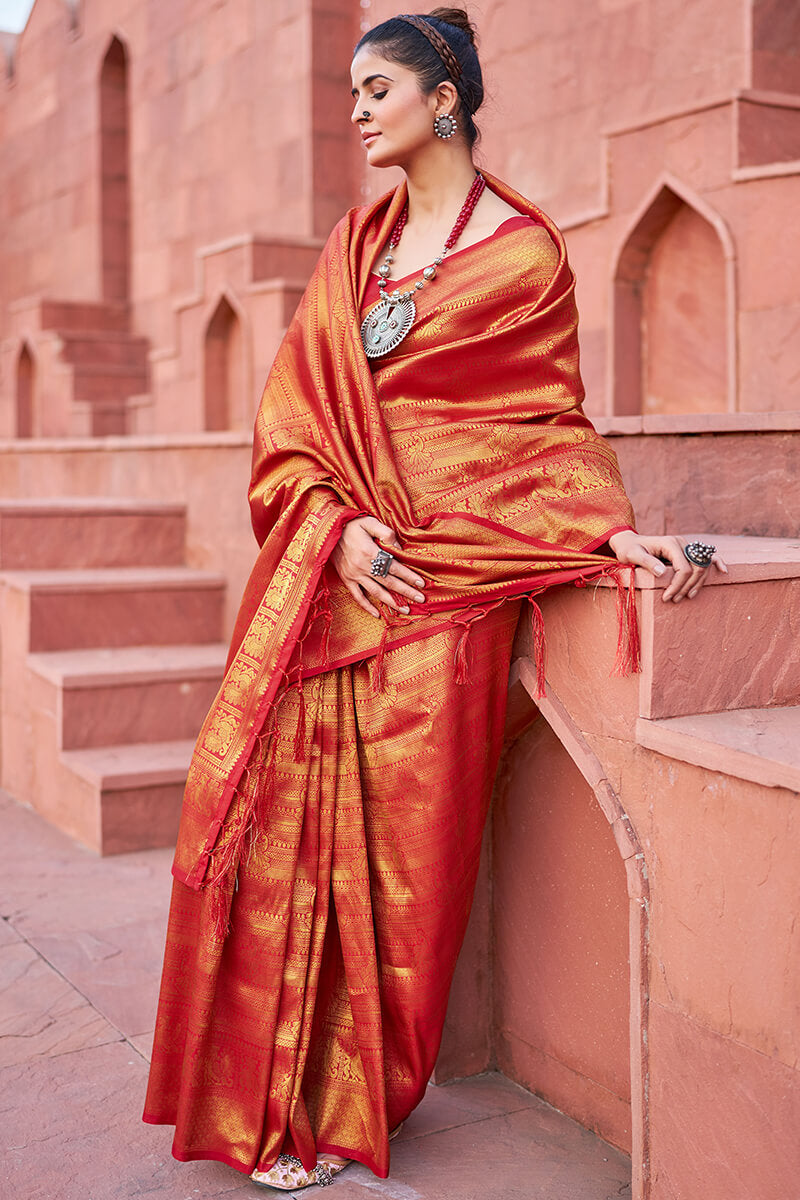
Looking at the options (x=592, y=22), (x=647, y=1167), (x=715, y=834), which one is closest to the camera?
(x=715, y=834)

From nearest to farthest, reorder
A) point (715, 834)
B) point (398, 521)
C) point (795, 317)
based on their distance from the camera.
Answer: point (715, 834) < point (398, 521) < point (795, 317)

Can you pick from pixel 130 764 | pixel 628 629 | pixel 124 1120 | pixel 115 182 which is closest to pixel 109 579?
pixel 130 764

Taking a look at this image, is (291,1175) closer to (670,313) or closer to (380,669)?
(380,669)

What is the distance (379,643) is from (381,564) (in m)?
0.17

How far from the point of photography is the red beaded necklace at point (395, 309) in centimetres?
254

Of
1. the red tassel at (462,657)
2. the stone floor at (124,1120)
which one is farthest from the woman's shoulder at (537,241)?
the stone floor at (124,1120)

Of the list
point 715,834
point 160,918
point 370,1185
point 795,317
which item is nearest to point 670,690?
point 715,834

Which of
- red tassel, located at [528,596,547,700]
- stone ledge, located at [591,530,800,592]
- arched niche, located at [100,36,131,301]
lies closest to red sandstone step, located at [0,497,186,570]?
red tassel, located at [528,596,547,700]

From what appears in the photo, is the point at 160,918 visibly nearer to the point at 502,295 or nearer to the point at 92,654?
the point at 92,654

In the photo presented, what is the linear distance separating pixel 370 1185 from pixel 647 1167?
563 millimetres

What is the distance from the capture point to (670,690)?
2.26 meters

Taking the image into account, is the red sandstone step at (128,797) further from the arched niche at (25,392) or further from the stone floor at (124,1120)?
the arched niche at (25,392)

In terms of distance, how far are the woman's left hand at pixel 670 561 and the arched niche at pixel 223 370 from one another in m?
7.59

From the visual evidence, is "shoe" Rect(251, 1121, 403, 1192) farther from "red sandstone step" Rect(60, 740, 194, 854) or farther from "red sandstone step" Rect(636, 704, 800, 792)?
"red sandstone step" Rect(60, 740, 194, 854)
